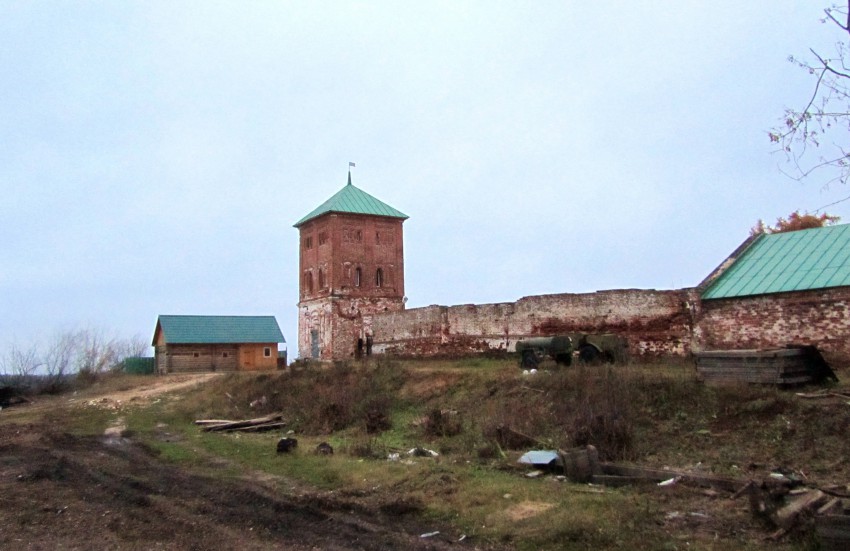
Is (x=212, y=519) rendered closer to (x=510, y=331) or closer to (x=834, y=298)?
(x=834, y=298)

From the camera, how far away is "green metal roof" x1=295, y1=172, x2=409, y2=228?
3653 cm

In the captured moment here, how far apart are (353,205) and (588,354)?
69.2 feet

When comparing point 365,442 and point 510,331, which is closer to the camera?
point 365,442

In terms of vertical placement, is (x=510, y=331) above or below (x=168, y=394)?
above

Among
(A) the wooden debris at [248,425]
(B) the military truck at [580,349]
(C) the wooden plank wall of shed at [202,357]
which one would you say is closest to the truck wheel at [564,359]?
(B) the military truck at [580,349]

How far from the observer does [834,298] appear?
16.5 meters

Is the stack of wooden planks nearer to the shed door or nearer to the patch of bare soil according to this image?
the patch of bare soil

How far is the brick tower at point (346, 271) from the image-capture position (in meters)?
34.9

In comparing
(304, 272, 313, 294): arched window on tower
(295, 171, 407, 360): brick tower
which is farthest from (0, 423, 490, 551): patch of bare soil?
(304, 272, 313, 294): arched window on tower

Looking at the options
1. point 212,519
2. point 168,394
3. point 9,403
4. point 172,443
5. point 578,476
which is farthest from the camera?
point 9,403

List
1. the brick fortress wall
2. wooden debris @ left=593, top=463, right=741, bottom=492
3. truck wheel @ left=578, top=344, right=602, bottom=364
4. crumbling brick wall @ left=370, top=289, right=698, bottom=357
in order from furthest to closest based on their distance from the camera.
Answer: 1. crumbling brick wall @ left=370, top=289, right=698, bottom=357
2. truck wheel @ left=578, top=344, right=602, bottom=364
3. the brick fortress wall
4. wooden debris @ left=593, top=463, right=741, bottom=492

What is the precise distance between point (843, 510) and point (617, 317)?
559 inches

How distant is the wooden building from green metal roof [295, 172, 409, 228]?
281 inches

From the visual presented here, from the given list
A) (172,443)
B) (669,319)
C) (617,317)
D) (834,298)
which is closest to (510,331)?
(617,317)
